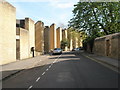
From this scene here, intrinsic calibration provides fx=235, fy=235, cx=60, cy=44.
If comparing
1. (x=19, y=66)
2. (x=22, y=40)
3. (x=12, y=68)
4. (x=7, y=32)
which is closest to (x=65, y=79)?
(x=12, y=68)

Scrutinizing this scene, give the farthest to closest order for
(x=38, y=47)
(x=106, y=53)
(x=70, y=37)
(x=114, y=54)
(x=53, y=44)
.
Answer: (x=70, y=37) < (x=53, y=44) < (x=38, y=47) < (x=106, y=53) < (x=114, y=54)

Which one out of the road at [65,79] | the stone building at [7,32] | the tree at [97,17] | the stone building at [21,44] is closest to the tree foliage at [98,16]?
the tree at [97,17]

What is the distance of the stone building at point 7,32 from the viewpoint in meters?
23.5

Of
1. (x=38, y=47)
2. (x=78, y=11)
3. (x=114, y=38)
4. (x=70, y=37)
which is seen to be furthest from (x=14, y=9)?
(x=70, y=37)

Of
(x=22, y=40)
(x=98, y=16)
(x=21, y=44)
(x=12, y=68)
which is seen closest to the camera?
(x=12, y=68)

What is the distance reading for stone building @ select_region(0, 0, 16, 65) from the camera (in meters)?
23.5

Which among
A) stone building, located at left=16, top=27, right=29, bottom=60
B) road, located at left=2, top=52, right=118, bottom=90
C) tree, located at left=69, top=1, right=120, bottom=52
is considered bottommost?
road, located at left=2, top=52, right=118, bottom=90

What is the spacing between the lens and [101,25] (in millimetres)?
46875

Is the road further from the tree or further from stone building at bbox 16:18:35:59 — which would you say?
the tree

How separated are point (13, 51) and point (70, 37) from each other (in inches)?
3610

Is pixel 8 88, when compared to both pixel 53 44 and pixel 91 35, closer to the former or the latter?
pixel 91 35

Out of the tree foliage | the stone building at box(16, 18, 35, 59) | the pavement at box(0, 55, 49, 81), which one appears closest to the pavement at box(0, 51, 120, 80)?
the pavement at box(0, 55, 49, 81)

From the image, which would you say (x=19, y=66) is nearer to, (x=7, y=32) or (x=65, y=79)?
(x=7, y=32)

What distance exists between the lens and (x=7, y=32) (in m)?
25.4
